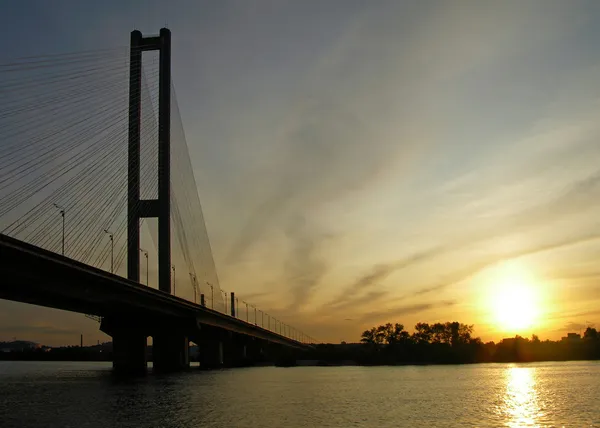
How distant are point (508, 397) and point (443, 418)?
53.5 feet

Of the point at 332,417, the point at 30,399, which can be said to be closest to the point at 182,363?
the point at 30,399

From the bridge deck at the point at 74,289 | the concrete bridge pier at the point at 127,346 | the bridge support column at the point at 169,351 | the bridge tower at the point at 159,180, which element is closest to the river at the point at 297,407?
the bridge deck at the point at 74,289

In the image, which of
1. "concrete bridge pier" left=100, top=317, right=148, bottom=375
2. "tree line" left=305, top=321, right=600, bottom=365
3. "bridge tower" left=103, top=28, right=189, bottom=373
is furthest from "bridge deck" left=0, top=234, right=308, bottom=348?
"tree line" left=305, top=321, right=600, bottom=365

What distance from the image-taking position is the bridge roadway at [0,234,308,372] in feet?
152

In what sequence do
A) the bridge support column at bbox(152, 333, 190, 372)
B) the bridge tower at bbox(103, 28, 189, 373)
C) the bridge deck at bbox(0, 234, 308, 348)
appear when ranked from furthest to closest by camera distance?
the bridge support column at bbox(152, 333, 190, 372), the bridge tower at bbox(103, 28, 189, 373), the bridge deck at bbox(0, 234, 308, 348)

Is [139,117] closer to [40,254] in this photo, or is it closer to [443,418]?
[40,254]

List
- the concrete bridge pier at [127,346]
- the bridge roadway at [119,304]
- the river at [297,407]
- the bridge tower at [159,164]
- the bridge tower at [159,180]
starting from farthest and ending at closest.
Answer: the concrete bridge pier at [127,346], the bridge tower at [159,180], the bridge tower at [159,164], the bridge roadway at [119,304], the river at [297,407]

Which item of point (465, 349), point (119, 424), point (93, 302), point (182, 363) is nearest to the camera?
point (119, 424)

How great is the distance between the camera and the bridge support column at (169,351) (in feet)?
291

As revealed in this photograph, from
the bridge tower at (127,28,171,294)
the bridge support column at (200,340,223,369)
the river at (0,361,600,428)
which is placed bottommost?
the river at (0,361,600,428)

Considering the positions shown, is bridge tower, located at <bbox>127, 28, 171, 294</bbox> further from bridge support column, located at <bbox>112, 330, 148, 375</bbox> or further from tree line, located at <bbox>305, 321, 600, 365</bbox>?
tree line, located at <bbox>305, 321, 600, 365</bbox>

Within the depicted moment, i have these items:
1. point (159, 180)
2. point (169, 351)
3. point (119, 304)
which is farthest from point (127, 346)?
point (159, 180)

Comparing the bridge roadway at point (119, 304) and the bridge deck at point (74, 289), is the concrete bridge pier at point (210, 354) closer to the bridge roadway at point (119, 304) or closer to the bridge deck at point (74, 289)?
the bridge roadway at point (119, 304)

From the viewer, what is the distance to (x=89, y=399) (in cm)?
4619
